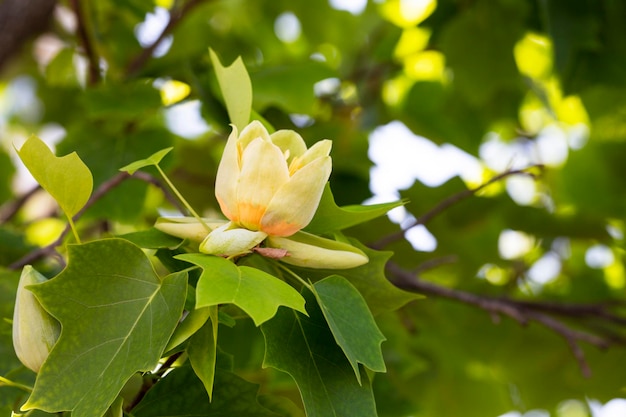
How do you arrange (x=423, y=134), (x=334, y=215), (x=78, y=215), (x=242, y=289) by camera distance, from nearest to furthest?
(x=242, y=289), (x=334, y=215), (x=78, y=215), (x=423, y=134)

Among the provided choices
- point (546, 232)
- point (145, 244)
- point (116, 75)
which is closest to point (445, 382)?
point (546, 232)

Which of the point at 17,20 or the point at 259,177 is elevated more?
the point at 259,177

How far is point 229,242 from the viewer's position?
0.45 m

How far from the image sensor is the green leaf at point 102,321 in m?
0.43

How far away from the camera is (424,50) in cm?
129

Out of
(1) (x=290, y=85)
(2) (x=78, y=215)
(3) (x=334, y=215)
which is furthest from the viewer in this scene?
(1) (x=290, y=85)

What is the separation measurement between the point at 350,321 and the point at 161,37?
738mm

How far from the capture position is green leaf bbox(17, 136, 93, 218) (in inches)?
17.9

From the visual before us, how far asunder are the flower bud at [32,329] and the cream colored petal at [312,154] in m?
0.19

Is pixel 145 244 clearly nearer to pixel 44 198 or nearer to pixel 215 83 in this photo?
pixel 215 83

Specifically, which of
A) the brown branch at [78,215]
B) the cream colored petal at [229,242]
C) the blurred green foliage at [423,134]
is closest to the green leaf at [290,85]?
the blurred green foliage at [423,134]

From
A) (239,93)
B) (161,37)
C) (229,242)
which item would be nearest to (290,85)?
(161,37)

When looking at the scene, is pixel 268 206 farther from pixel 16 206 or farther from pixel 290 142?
pixel 16 206

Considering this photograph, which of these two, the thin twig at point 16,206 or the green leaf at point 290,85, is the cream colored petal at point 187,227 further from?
the thin twig at point 16,206
